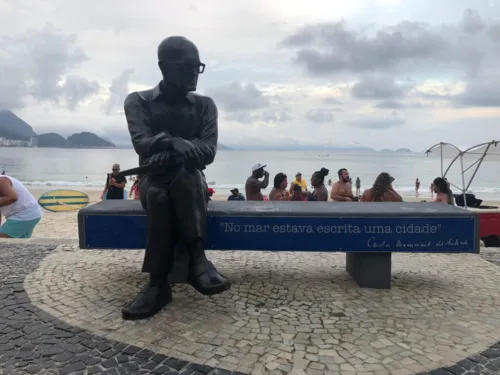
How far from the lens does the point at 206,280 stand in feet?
11.8

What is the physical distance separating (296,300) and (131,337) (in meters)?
1.64

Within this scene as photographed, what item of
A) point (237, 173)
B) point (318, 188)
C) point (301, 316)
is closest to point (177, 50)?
point (301, 316)

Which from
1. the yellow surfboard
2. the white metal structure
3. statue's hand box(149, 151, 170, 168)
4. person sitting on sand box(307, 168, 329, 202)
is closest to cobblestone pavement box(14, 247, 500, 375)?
statue's hand box(149, 151, 170, 168)

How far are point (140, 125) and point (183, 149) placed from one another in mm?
698

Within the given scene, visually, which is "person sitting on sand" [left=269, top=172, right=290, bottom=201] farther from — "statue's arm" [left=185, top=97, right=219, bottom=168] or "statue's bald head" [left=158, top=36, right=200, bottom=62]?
"statue's bald head" [left=158, top=36, right=200, bottom=62]

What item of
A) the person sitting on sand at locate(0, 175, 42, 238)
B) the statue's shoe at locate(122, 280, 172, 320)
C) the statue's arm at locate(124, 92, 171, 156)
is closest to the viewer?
the statue's shoe at locate(122, 280, 172, 320)

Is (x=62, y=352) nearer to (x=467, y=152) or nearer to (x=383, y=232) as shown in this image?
(x=383, y=232)

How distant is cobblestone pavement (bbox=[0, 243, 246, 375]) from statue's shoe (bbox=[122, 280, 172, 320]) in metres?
0.38

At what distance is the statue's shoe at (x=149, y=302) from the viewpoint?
356cm

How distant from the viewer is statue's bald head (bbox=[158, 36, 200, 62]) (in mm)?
3814

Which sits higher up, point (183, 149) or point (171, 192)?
point (183, 149)

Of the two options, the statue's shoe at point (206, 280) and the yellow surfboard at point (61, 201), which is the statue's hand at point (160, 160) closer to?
the statue's shoe at point (206, 280)

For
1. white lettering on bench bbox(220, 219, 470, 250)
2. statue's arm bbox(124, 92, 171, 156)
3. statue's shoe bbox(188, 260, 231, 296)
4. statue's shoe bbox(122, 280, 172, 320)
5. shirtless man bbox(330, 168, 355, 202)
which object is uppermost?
statue's arm bbox(124, 92, 171, 156)

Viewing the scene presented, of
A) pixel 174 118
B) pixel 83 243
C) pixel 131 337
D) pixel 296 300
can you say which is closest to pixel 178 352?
pixel 131 337
